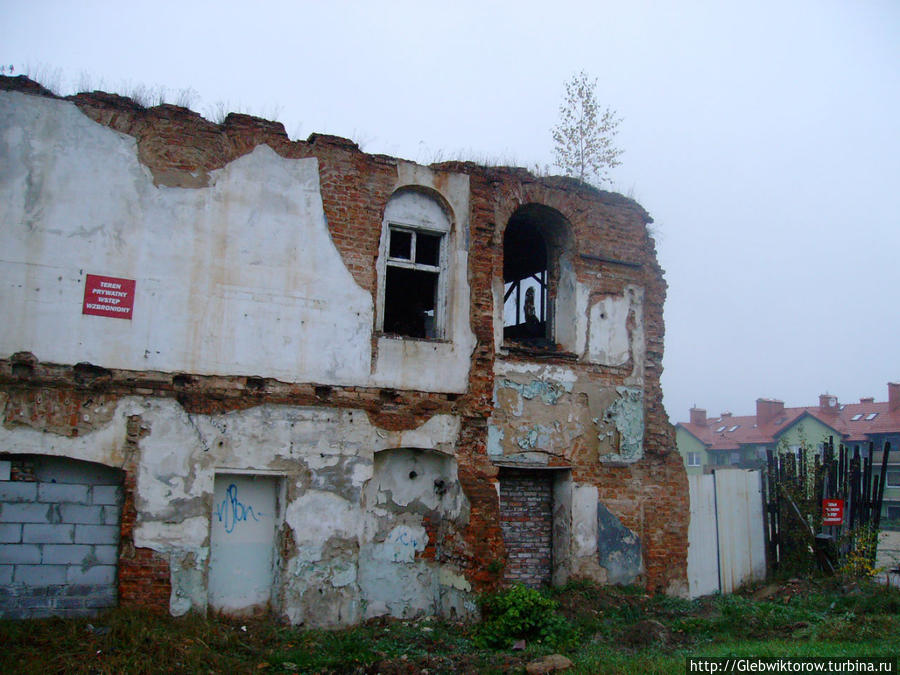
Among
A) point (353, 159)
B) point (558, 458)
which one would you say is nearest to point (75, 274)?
point (353, 159)

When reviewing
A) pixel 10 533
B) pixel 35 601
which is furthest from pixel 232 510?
pixel 10 533

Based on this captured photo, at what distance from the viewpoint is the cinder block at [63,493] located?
846 centimetres

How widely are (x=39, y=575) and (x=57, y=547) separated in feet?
1.10

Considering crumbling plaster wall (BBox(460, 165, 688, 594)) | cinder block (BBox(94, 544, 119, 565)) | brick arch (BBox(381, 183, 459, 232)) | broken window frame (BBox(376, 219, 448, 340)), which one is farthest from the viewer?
crumbling plaster wall (BBox(460, 165, 688, 594))

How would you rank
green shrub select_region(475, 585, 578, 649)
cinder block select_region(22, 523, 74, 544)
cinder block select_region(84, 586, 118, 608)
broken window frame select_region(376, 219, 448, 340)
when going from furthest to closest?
broken window frame select_region(376, 219, 448, 340), green shrub select_region(475, 585, 578, 649), cinder block select_region(84, 586, 118, 608), cinder block select_region(22, 523, 74, 544)

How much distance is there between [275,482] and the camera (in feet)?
31.6

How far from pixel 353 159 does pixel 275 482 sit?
4489mm

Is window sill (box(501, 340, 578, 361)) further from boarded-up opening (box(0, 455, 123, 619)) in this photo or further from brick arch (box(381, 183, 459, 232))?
boarded-up opening (box(0, 455, 123, 619))

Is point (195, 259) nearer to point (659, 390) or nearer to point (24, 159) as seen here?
point (24, 159)

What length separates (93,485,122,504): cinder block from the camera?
8.66 m

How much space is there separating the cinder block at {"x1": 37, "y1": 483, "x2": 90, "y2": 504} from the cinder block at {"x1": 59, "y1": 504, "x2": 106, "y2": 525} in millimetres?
57

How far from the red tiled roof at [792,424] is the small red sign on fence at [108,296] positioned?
4154cm

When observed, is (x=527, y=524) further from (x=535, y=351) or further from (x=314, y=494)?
(x=314, y=494)

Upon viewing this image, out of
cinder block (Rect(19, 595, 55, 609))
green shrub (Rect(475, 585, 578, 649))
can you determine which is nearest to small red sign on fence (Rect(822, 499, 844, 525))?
green shrub (Rect(475, 585, 578, 649))
